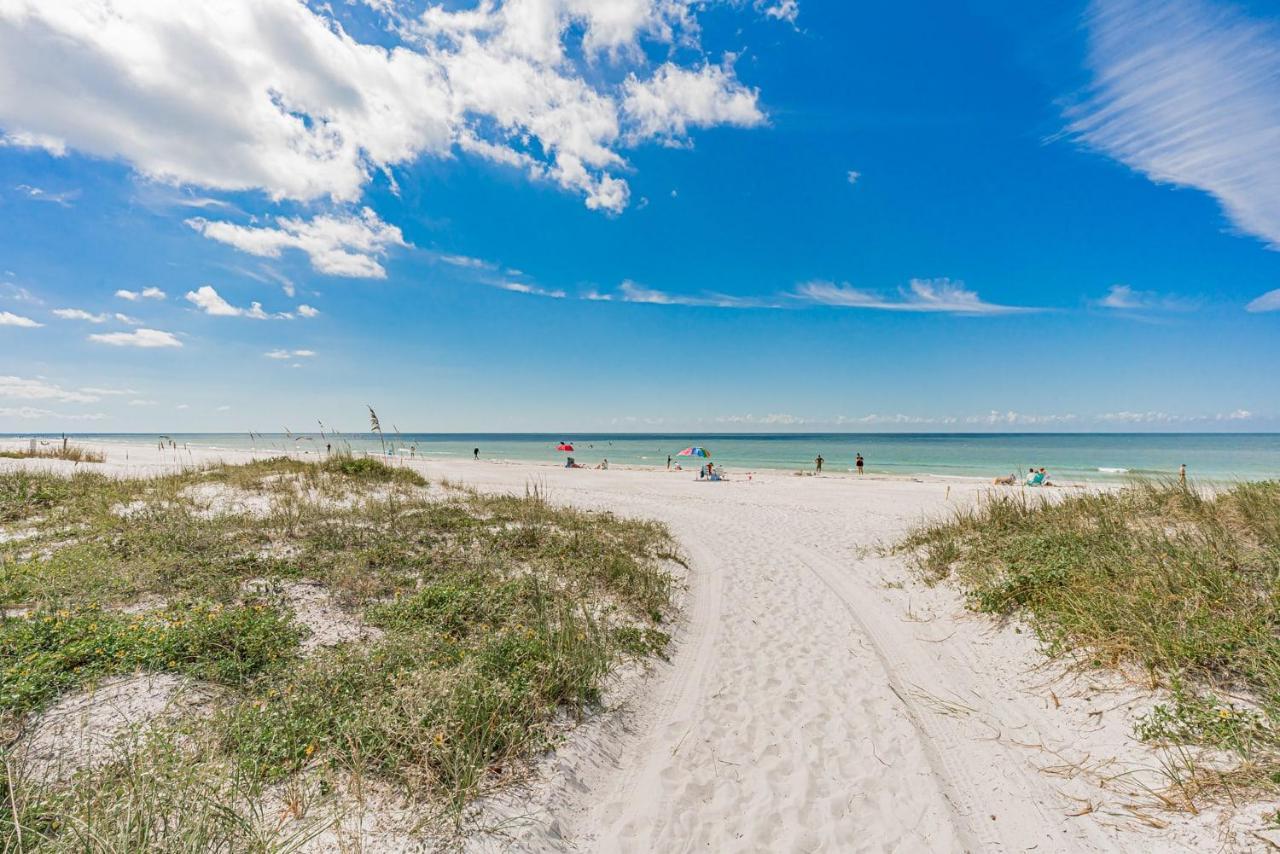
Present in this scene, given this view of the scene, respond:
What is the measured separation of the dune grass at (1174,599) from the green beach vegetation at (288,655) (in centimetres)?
534

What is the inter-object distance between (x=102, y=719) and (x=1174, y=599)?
11033 millimetres

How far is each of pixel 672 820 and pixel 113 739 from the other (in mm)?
4549

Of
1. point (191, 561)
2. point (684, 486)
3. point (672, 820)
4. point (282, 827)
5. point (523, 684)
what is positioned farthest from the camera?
point (684, 486)

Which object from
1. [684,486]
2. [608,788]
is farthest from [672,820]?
[684,486]

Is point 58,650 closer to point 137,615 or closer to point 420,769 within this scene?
point 137,615

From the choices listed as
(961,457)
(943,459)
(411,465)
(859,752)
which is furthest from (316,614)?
(961,457)

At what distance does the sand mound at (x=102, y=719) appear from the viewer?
12.2 feet

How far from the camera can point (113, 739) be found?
13.0ft

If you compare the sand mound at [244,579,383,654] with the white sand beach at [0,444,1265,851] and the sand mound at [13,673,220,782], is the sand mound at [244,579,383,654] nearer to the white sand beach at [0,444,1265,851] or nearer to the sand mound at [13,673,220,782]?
the sand mound at [13,673,220,782]

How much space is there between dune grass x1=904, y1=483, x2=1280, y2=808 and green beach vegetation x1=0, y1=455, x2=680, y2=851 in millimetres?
5343

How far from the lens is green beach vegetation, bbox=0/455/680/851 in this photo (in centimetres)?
341

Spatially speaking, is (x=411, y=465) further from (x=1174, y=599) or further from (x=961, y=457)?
(x=961, y=457)

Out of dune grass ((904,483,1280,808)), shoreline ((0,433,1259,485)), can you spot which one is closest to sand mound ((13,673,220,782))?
dune grass ((904,483,1280,808))

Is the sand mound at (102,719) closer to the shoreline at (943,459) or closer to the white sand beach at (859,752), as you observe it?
the white sand beach at (859,752)
